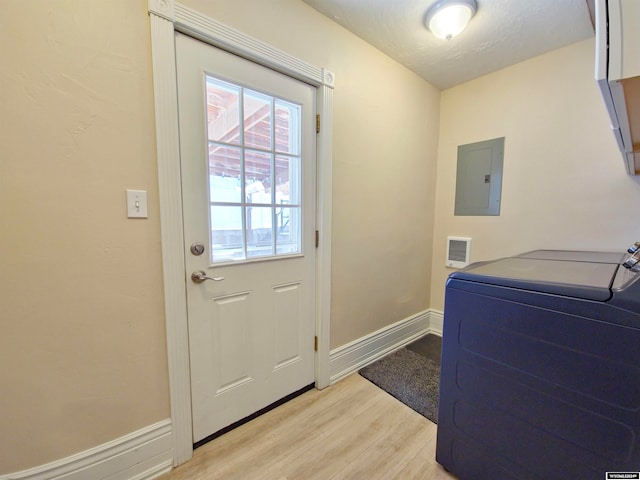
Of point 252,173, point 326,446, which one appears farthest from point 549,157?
point 326,446

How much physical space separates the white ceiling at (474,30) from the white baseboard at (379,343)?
7.18 ft

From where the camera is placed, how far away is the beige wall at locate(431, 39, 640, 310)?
1.75 metres

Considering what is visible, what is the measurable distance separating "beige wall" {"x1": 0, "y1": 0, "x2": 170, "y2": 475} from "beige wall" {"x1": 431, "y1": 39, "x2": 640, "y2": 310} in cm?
248

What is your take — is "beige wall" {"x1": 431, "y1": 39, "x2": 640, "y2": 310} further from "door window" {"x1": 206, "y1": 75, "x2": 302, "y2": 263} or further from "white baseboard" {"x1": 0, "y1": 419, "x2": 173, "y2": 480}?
"white baseboard" {"x1": 0, "y1": 419, "x2": 173, "y2": 480}

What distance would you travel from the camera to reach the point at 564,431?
88cm

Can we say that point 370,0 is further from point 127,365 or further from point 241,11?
point 127,365

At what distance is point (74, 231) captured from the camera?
3.21 ft

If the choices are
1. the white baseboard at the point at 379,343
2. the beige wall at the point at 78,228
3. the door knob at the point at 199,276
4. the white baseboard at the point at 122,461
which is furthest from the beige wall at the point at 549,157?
the white baseboard at the point at 122,461

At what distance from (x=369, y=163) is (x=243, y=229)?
109 cm

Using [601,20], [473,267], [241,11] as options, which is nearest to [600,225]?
[473,267]

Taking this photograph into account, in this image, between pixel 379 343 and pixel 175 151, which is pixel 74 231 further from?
pixel 379 343

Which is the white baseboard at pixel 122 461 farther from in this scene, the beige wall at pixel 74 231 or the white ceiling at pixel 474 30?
the white ceiling at pixel 474 30

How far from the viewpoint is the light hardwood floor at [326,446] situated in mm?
1216

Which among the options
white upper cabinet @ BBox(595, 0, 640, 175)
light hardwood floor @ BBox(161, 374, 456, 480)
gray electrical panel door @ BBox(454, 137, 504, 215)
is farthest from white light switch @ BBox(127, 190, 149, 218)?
gray electrical panel door @ BBox(454, 137, 504, 215)
